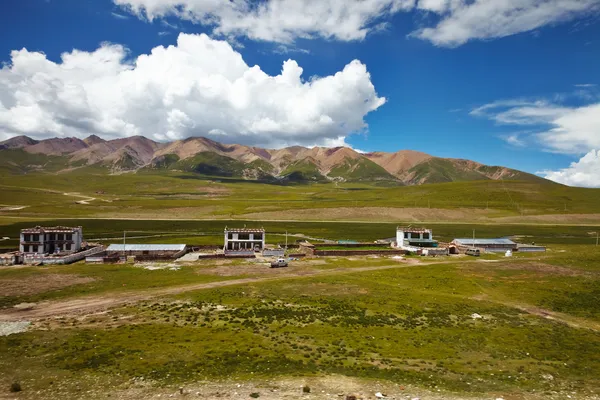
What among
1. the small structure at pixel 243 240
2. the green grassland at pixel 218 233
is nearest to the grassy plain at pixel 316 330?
the small structure at pixel 243 240

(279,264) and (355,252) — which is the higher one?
(355,252)

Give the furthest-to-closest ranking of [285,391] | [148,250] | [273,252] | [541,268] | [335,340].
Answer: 1. [273,252]
2. [148,250]
3. [541,268]
4. [335,340]
5. [285,391]

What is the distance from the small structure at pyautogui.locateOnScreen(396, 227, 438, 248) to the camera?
116m

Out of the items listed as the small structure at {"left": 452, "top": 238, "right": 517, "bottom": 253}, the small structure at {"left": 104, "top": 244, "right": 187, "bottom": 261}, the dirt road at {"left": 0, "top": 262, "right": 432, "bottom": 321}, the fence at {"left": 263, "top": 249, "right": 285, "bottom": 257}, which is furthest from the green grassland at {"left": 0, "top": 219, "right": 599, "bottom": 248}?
the dirt road at {"left": 0, "top": 262, "right": 432, "bottom": 321}

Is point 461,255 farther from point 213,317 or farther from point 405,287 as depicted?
point 213,317

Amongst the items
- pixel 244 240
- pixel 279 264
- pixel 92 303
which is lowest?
pixel 92 303

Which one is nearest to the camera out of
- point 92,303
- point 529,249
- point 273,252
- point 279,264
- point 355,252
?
point 92,303

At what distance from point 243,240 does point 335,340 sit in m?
71.7

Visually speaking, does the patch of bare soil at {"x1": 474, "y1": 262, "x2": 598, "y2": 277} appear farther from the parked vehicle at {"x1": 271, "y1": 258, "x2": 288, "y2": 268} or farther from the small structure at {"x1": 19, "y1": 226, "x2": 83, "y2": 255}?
the small structure at {"x1": 19, "y1": 226, "x2": 83, "y2": 255}

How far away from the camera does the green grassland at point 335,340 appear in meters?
31.8

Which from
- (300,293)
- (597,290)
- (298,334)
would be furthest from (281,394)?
(597,290)

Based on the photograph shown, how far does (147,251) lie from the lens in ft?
319

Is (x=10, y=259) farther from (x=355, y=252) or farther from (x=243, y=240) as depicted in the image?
(x=355, y=252)

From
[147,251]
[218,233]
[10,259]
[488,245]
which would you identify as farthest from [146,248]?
[488,245]
